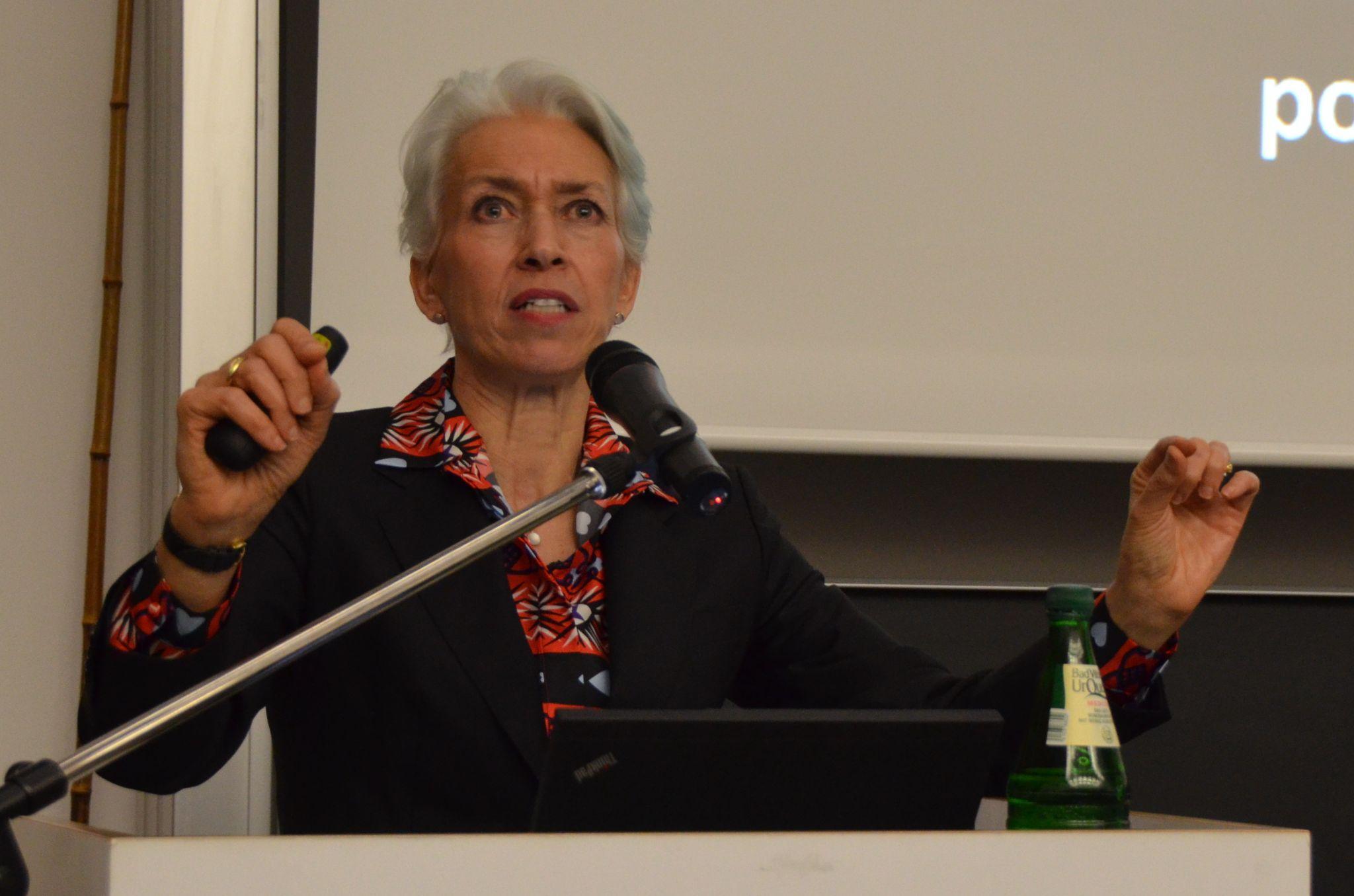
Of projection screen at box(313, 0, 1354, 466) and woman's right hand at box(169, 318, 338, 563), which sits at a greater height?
projection screen at box(313, 0, 1354, 466)

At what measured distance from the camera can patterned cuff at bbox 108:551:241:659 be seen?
38.8 inches

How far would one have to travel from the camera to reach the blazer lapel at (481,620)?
127 centimetres

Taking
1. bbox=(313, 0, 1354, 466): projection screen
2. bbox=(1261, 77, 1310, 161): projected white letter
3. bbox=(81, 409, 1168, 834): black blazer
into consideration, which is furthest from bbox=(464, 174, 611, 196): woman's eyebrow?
bbox=(1261, 77, 1310, 161): projected white letter

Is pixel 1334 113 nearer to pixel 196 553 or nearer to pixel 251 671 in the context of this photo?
pixel 196 553

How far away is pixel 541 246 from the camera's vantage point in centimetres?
142

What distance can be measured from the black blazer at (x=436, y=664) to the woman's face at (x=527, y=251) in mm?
148

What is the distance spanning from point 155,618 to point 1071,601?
0.63 m

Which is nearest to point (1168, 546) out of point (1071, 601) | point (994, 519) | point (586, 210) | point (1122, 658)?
point (1122, 658)

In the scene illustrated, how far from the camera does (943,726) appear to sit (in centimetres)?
78

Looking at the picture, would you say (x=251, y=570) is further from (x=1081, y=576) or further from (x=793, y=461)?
(x=1081, y=576)

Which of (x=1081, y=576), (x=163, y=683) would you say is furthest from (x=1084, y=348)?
(x=163, y=683)

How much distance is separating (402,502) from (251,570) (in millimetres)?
163

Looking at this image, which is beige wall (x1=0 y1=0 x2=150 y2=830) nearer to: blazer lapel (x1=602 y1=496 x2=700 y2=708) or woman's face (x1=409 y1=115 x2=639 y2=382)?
woman's face (x1=409 y1=115 x2=639 y2=382)

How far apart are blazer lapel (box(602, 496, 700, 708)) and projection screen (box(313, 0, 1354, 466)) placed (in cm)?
47
